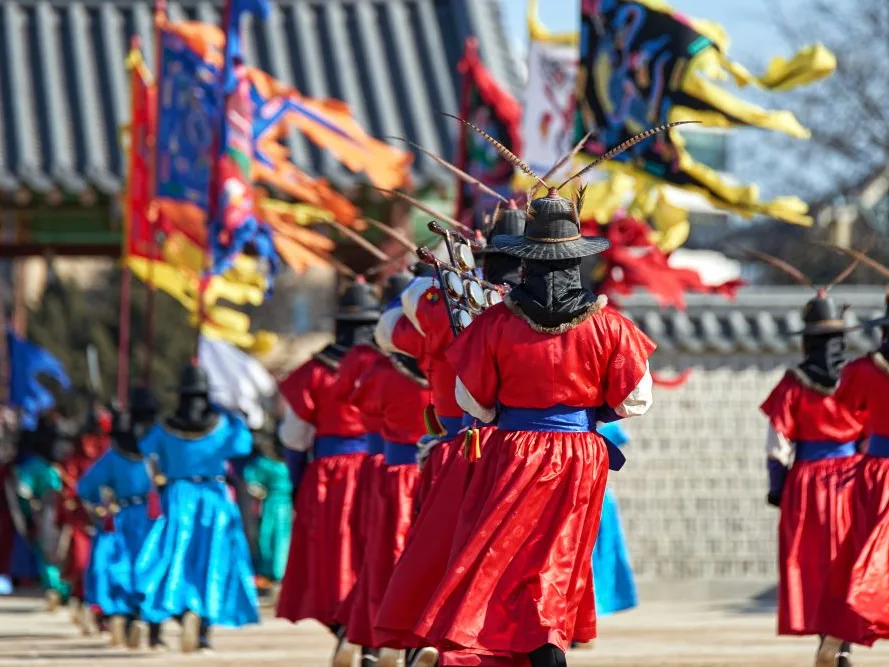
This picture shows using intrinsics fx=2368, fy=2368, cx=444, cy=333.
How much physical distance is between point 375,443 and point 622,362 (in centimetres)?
311

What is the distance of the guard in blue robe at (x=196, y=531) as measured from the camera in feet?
43.0

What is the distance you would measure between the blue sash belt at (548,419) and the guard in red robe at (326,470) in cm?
342

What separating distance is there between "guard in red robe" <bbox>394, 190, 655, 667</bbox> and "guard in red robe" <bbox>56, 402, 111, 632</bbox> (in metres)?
8.00

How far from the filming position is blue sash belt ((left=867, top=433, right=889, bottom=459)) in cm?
1085

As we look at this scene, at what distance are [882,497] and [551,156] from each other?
616cm

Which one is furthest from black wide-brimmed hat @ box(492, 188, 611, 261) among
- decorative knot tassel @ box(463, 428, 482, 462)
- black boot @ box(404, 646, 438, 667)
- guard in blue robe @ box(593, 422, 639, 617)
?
guard in blue robe @ box(593, 422, 639, 617)

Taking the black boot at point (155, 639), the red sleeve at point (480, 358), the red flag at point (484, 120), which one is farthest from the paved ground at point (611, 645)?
the red sleeve at point (480, 358)

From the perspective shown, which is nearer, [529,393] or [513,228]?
[529,393]

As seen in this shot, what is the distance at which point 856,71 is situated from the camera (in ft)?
86.2

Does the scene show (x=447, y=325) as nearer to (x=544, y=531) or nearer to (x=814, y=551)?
(x=544, y=531)

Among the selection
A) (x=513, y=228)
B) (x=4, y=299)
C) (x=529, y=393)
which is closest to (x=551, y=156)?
(x=513, y=228)

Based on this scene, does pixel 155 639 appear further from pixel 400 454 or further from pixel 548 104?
pixel 548 104

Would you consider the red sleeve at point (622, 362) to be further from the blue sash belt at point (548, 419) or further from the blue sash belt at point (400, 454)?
the blue sash belt at point (400, 454)

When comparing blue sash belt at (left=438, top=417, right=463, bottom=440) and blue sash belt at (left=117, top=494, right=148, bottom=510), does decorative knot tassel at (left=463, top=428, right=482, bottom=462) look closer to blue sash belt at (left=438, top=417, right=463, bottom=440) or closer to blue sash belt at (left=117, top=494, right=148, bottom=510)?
blue sash belt at (left=438, top=417, right=463, bottom=440)
